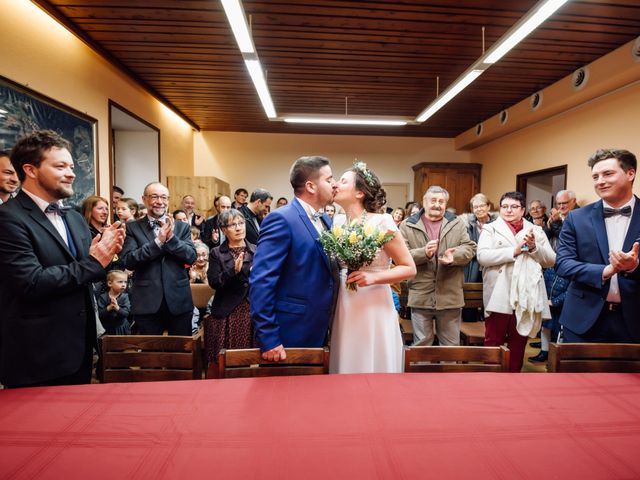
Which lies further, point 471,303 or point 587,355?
point 471,303

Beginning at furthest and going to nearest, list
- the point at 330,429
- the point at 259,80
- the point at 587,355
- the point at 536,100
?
the point at 536,100 < the point at 259,80 < the point at 587,355 < the point at 330,429

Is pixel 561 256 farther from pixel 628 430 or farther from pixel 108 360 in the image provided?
pixel 108 360

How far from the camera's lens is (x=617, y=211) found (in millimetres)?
2119

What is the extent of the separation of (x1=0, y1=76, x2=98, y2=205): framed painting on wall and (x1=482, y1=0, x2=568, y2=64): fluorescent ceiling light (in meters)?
4.71

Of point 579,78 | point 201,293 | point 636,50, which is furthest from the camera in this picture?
point 579,78

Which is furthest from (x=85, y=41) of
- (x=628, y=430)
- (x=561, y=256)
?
(x=628, y=430)

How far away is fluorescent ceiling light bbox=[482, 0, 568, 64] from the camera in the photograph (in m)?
3.12

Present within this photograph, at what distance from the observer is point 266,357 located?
1694mm

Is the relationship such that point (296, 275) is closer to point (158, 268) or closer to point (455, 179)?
point (158, 268)

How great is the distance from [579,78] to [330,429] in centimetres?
645

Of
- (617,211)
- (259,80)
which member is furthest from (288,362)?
(259,80)

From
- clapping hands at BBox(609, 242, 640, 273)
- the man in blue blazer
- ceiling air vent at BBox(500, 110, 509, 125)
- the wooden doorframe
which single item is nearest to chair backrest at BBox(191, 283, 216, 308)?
the man in blue blazer

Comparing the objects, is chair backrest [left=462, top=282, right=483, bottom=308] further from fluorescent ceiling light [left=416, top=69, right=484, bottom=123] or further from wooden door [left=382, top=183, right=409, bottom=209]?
wooden door [left=382, top=183, right=409, bottom=209]

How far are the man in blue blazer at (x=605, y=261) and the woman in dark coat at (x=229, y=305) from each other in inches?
83.6
